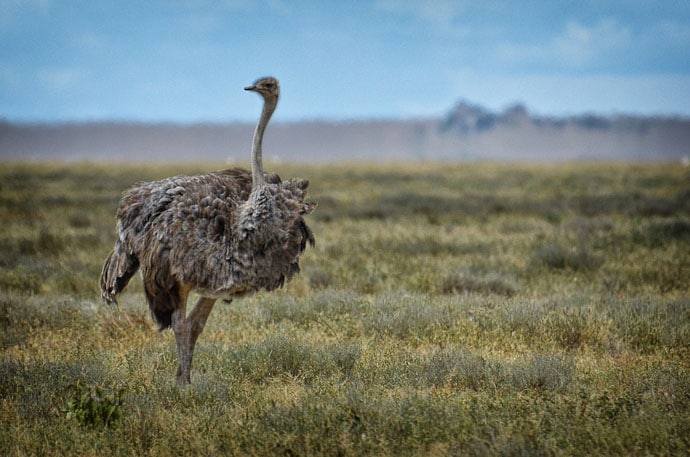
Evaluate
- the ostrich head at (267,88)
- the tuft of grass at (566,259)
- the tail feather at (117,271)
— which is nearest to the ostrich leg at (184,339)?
the tail feather at (117,271)

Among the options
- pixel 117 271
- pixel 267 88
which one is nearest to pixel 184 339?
pixel 117 271

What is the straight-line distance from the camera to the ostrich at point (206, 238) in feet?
19.9

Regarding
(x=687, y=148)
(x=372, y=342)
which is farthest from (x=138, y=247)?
(x=687, y=148)

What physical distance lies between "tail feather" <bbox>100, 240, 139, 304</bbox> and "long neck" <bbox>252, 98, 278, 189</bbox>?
3.97ft

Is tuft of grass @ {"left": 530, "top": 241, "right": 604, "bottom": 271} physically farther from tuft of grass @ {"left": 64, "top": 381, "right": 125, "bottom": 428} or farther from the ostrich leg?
tuft of grass @ {"left": 64, "top": 381, "right": 125, "bottom": 428}

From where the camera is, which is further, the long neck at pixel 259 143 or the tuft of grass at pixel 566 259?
the tuft of grass at pixel 566 259

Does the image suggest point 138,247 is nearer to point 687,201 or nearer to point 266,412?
point 266,412

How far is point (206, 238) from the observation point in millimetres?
6141

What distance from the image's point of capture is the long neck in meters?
6.35

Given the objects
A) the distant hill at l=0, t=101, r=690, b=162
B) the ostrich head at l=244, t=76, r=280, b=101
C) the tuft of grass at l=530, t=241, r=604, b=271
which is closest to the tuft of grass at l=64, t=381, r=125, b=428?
the ostrich head at l=244, t=76, r=280, b=101

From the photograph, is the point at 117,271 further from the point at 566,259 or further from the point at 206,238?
the point at 566,259

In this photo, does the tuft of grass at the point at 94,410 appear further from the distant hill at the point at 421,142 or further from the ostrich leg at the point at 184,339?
the distant hill at the point at 421,142

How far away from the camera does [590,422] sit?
5254 millimetres

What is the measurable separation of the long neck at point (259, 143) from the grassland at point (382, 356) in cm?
159
